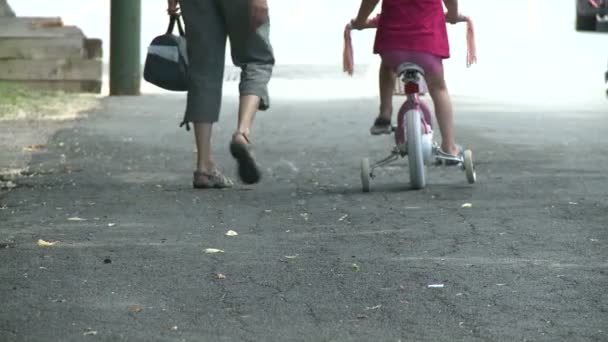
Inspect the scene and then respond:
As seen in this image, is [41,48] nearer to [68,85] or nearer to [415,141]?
[68,85]

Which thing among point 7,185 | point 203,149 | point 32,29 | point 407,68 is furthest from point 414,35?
point 32,29

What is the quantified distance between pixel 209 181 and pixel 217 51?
0.68 meters

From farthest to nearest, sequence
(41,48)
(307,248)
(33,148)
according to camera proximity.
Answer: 1. (41,48)
2. (33,148)
3. (307,248)

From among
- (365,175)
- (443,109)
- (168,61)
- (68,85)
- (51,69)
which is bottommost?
(68,85)

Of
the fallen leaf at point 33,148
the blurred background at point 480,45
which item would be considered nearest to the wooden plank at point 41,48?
the blurred background at point 480,45

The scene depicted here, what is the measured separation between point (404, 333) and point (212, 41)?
422 cm

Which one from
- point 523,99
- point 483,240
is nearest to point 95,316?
point 483,240

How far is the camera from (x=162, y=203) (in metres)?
8.51

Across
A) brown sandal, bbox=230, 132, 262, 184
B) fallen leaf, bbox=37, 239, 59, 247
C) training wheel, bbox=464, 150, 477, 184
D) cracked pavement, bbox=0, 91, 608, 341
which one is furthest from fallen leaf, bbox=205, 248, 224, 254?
training wheel, bbox=464, 150, 477, 184

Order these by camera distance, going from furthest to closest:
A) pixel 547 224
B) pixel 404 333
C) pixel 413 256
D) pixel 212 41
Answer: pixel 212 41
pixel 547 224
pixel 413 256
pixel 404 333

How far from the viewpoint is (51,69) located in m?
17.9

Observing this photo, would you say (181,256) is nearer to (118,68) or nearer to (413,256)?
(413,256)

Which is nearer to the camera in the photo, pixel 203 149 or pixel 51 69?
pixel 203 149

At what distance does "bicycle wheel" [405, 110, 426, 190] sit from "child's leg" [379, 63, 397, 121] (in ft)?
1.44
